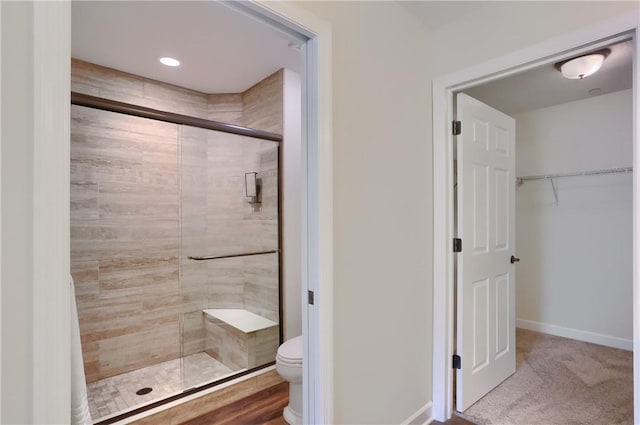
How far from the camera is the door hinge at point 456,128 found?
6.72 feet

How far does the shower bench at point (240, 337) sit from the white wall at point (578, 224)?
286cm

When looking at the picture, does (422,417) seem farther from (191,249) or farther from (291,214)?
(191,249)

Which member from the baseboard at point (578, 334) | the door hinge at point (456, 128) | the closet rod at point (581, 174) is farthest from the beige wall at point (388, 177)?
the baseboard at point (578, 334)

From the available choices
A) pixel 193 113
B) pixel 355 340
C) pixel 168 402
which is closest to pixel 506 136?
pixel 355 340

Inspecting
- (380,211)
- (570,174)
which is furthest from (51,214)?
(570,174)

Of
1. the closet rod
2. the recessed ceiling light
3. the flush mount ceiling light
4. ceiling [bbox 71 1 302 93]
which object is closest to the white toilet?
ceiling [bbox 71 1 302 93]

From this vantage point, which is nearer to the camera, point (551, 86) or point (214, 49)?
point (214, 49)

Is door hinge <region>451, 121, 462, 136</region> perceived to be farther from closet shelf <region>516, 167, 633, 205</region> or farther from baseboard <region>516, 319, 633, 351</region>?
baseboard <region>516, 319, 633, 351</region>

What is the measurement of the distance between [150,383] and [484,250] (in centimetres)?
264

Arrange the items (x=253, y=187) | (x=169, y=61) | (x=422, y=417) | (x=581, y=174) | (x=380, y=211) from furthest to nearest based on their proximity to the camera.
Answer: (x=581, y=174)
(x=253, y=187)
(x=169, y=61)
(x=422, y=417)
(x=380, y=211)

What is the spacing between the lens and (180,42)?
227 centimetres

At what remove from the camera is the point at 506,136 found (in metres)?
2.48

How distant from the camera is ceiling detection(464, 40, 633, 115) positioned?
2.50 metres

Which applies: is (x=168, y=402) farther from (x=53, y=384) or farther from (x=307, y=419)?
(x=53, y=384)
